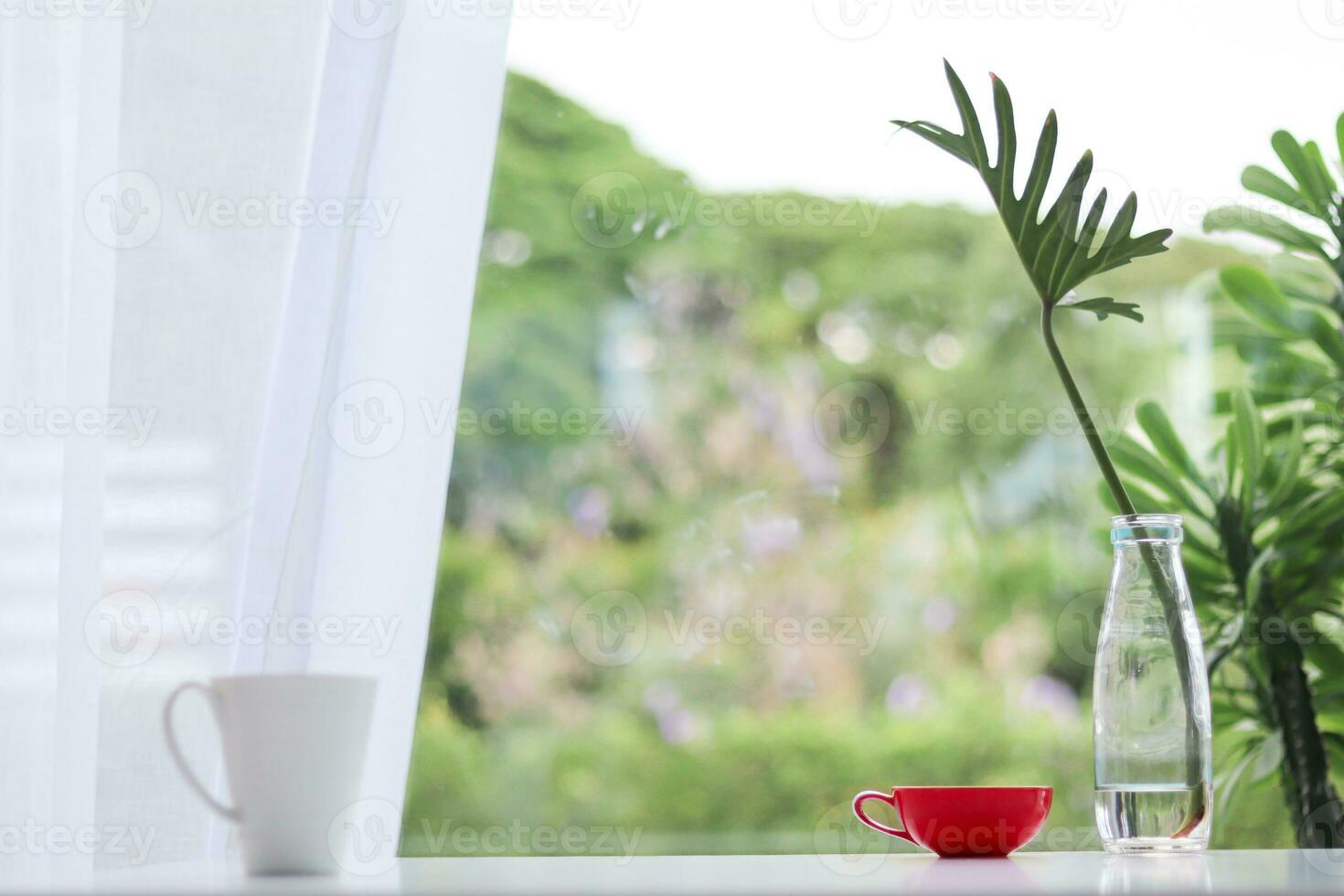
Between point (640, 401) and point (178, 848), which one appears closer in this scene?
point (178, 848)

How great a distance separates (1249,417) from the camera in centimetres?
122

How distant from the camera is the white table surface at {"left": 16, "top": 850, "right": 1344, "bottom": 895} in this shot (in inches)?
20.0

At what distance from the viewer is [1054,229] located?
2.80 ft

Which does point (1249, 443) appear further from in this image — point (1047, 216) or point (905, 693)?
point (905, 693)

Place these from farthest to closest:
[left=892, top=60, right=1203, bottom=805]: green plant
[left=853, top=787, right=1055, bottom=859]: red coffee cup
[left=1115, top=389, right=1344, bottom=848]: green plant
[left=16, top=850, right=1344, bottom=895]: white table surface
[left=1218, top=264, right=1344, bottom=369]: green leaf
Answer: [left=1218, top=264, right=1344, bottom=369]: green leaf → [left=1115, top=389, right=1344, bottom=848]: green plant → [left=892, top=60, right=1203, bottom=805]: green plant → [left=853, top=787, right=1055, bottom=859]: red coffee cup → [left=16, top=850, right=1344, bottom=895]: white table surface

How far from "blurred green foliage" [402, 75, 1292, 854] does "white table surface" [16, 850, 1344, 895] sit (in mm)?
1034

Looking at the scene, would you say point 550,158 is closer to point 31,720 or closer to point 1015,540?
point 1015,540

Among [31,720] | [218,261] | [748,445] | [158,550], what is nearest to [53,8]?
[218,261]

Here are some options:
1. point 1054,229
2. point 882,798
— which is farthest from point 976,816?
point 1054,229

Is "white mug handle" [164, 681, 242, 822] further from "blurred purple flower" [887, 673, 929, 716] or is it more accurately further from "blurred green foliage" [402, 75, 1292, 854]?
"blurred purple flower" [887, 673, 929, 716]

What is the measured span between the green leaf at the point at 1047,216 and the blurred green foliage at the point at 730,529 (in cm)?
97

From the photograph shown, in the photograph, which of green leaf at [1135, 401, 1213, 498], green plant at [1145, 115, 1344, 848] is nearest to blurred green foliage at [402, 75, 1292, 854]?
green plant at [1145, 115, 1344, 848]

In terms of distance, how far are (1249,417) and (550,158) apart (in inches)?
44.5

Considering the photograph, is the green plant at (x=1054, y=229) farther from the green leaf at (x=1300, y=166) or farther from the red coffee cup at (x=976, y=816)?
the green leaf at (x=1300, y=166)
